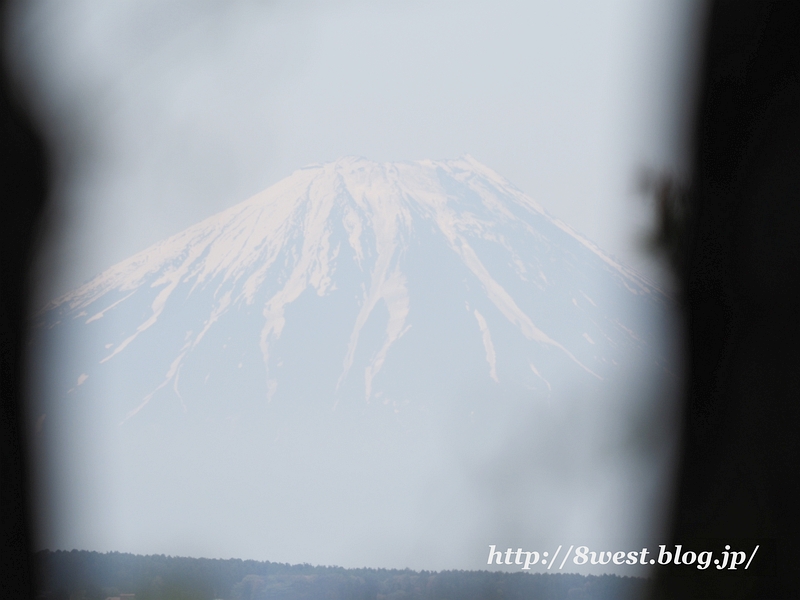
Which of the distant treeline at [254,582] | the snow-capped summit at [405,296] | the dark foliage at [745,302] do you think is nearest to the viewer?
the dark foliage at [745,302]

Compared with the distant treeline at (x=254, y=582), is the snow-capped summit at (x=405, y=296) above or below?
above

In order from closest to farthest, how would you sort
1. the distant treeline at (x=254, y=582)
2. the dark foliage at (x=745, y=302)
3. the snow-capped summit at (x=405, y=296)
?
the dark foliage at (x=745, y=302) → the distant treeline at (x=254, y=582) → the snow-capped summit at (x=405, y=296)

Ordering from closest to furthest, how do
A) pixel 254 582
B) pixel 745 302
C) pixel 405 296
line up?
1. pixel 745 302
2. pixel 254 582
3. pixel 405 296

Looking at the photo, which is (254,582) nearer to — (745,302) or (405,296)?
(745,302)

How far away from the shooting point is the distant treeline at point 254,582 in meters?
0.43

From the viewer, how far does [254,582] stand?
730 millimetres

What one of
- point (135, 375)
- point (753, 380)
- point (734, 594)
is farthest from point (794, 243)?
point (135, 375)

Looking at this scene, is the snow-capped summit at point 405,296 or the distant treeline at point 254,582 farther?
the snow-capped summit at point 405,296

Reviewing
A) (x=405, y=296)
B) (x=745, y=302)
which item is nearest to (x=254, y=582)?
(x=745, y=302)

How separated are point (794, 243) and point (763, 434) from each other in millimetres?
85

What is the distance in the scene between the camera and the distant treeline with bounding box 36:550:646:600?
0.43 m

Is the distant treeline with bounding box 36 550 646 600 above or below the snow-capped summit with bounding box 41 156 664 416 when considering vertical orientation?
below

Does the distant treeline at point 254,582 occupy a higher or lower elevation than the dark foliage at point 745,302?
lower

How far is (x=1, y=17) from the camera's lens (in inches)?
15.3
